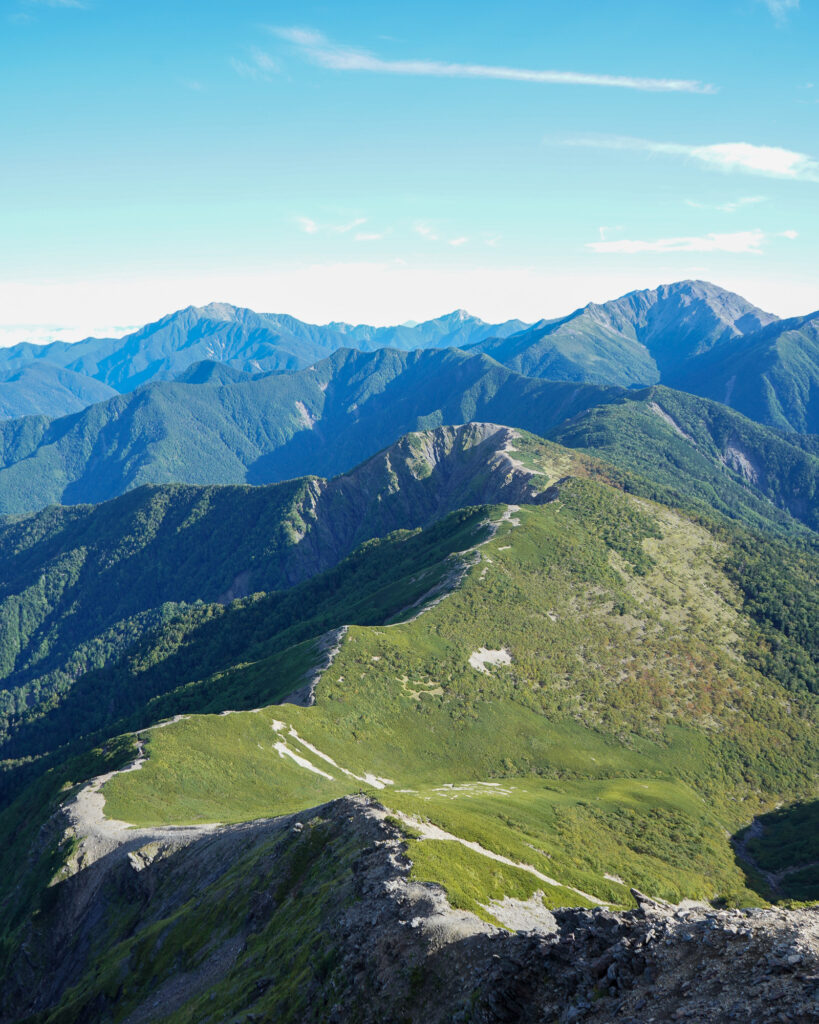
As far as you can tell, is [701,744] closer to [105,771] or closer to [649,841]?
[649,841]

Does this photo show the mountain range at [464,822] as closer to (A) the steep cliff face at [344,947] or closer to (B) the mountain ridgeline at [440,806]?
(A) the steep cliff face at [344,947]

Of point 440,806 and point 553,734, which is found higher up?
point 440,806

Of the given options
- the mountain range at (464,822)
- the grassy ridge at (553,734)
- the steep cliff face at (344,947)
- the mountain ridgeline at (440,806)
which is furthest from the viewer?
the grassy ridge at (553,734)

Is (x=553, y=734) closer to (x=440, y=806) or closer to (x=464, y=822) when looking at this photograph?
(x=440, y=806)

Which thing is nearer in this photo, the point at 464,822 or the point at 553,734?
the point at 464,822

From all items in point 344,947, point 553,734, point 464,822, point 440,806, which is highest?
point 344,947

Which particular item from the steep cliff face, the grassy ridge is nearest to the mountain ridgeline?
the steep cliff face

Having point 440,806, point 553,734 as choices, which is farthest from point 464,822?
point 553,734

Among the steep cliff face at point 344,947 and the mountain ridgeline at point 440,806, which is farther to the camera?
the mountain ridgeline at point 440,806

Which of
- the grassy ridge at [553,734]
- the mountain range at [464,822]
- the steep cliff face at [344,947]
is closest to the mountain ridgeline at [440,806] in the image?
the steep cliff face at [344,947]
